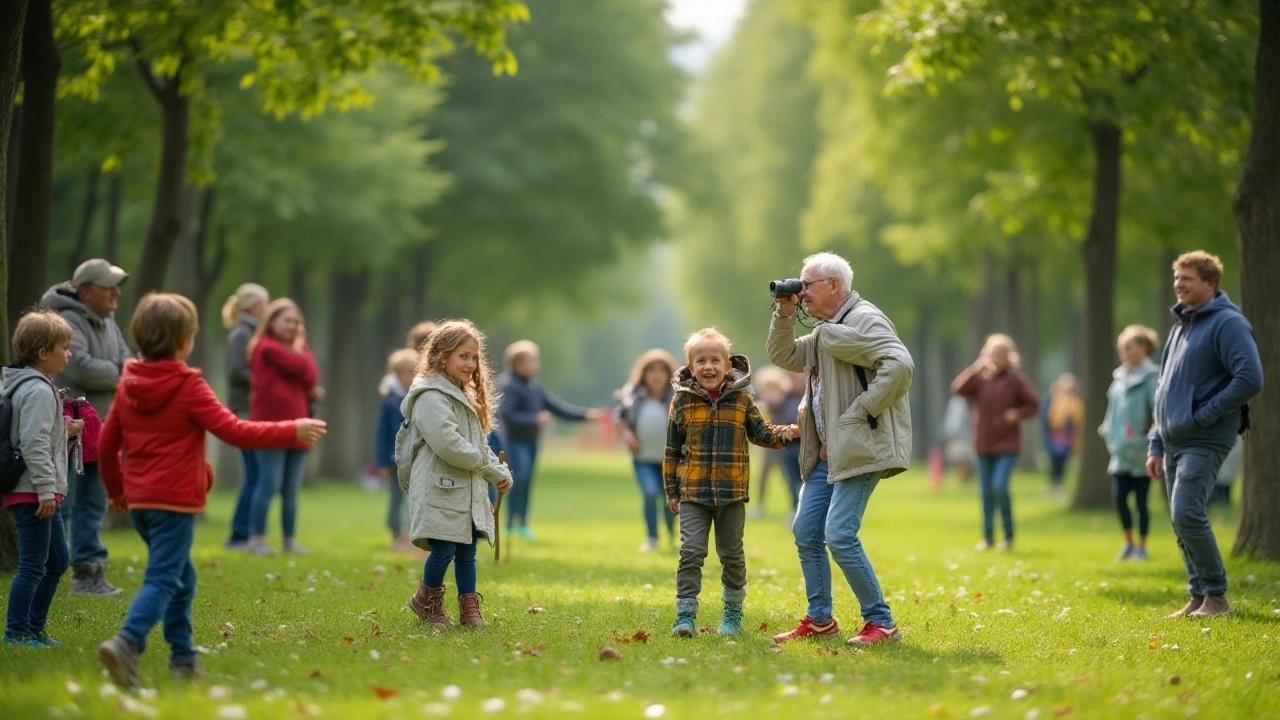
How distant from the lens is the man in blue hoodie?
8430 mm

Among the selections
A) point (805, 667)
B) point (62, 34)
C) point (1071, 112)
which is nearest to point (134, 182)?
point (62, 34)

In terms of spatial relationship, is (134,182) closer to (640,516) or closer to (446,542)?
(640,516)

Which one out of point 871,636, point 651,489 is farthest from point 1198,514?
point 651,489

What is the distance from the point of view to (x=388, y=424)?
13.3 m

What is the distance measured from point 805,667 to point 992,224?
61.7 feet

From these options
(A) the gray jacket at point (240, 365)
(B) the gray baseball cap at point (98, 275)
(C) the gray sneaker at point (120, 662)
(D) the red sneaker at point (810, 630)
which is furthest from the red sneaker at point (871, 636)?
(A) the gray jacket at point (240, 365)

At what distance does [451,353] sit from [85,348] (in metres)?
3.31

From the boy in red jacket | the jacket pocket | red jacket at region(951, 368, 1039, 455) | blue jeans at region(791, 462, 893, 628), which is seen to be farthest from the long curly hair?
red jacket at region(951, 368, 1039, 455)

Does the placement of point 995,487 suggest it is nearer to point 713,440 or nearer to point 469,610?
point 713,440

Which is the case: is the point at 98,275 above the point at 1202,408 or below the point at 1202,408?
above

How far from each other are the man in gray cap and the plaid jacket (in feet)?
14.2

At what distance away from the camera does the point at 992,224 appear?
24.1 metres

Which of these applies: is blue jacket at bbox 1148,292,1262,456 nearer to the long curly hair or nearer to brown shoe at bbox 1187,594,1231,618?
brown shoe at bbox 1187,594,1231,618

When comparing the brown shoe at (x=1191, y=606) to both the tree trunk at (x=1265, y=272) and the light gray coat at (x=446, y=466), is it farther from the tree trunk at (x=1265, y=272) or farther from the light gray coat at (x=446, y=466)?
the light gray coat at (x=446, y=466)
